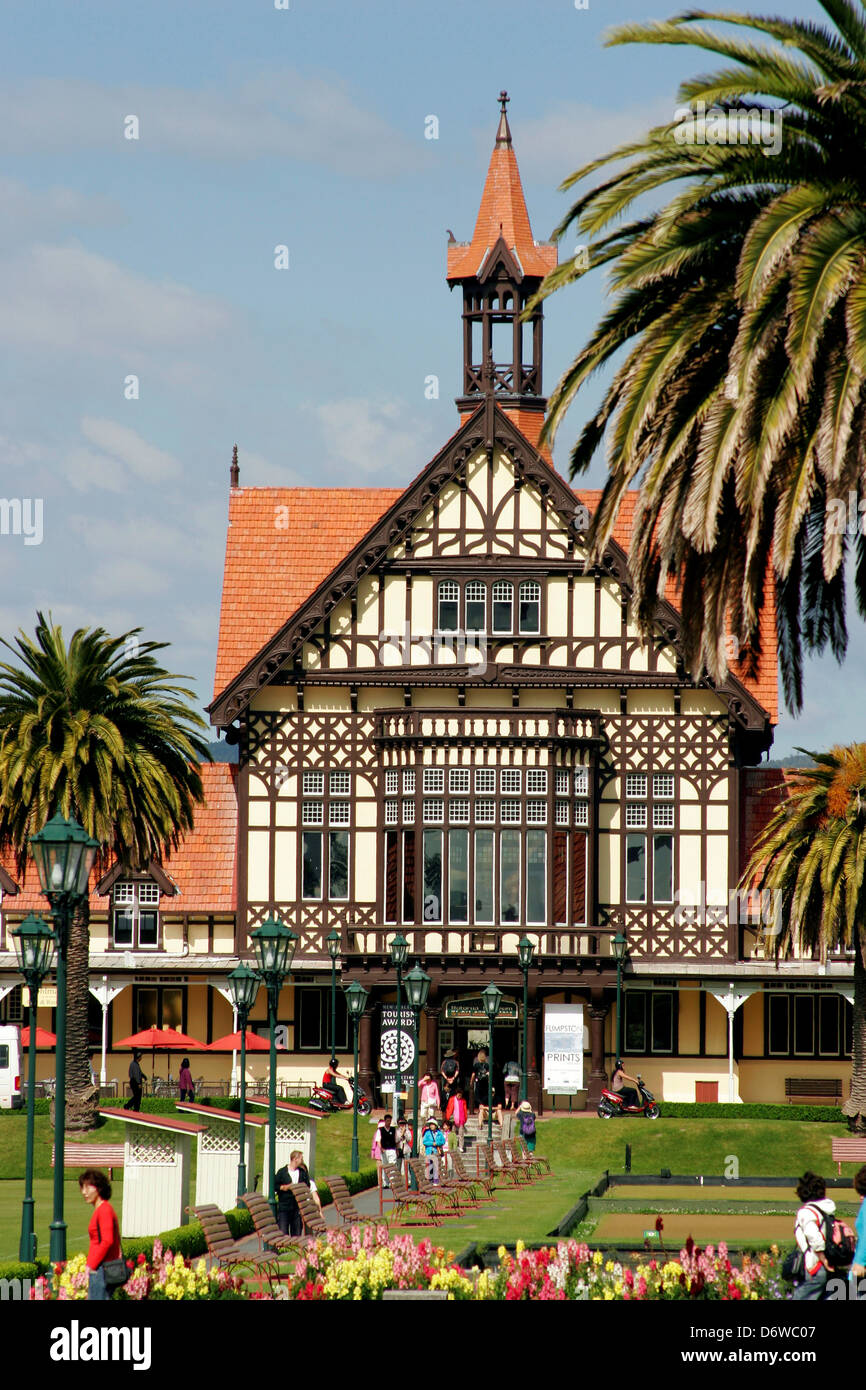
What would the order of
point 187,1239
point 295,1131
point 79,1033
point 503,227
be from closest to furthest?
point 187,1239 < point 295,1131 < point 79,1033 < point 503,227

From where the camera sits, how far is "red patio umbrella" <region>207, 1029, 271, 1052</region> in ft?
184

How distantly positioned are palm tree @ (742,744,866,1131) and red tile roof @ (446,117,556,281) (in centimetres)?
1934

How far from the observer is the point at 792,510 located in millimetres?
20219

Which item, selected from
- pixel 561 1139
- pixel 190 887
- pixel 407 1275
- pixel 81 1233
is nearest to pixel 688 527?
pixel 407 1275

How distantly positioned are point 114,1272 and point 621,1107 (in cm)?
3562

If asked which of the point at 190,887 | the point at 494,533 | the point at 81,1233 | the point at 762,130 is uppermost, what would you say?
the point at 494,533

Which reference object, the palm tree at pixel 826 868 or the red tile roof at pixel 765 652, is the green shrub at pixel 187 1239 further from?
the red tile roof at pixel 765 652

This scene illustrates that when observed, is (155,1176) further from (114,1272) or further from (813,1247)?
(813,1247)

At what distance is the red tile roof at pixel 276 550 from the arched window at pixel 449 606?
458 centimetres

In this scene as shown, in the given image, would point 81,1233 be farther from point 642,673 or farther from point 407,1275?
point 642,673

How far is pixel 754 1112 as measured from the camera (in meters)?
53.3

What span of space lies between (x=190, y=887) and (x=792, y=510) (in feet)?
135

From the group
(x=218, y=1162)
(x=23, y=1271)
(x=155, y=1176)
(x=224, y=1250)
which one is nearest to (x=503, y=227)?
(x=218, y=1162)

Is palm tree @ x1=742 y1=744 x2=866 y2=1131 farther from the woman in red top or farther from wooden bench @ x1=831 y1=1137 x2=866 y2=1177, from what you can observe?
the woman in red top
